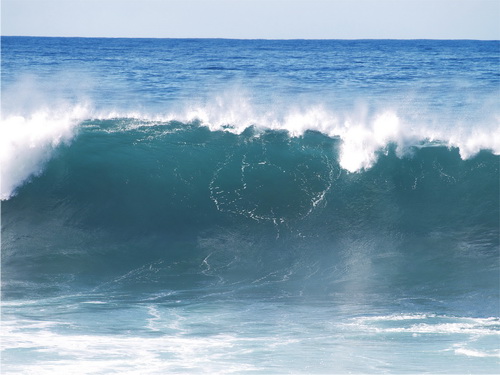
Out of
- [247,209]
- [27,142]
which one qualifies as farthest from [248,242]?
[27,142]

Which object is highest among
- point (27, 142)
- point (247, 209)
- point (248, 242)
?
point (27, 142)

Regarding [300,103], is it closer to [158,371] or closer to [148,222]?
[148,222]

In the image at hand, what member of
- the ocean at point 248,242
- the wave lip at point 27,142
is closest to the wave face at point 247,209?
the ocean at point 248,242

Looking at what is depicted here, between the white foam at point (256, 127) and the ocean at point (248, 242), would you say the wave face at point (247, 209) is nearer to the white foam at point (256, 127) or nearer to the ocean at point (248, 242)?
the ocean at point (248, 242)

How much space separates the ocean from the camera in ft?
21.0

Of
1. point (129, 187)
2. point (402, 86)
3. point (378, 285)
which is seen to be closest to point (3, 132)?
point (129, 187)

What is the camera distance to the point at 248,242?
9.62m

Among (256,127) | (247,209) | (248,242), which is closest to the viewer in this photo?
(248,242)

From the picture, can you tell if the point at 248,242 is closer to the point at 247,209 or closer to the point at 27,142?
the point at 247,209

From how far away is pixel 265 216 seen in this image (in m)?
10.2

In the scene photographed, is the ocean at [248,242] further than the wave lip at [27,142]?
No

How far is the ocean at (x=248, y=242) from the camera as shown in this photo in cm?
Result: 640

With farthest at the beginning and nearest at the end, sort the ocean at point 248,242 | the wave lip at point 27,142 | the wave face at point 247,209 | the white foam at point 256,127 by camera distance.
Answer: the white foam at point 256,127
the wave lip at point 27,142
the wave face at point 247,209
the ocean at point 248,242

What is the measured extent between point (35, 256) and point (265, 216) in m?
3.33
